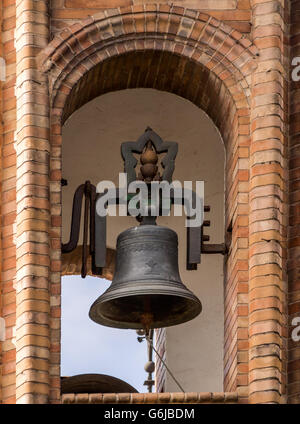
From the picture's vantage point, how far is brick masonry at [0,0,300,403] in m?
30.5

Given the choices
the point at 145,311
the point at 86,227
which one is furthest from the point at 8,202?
the point at 145,311

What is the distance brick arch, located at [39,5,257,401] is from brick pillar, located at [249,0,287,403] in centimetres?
16

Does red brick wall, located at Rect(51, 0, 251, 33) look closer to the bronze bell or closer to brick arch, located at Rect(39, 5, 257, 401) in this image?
brick arch, located at Rect(39, 5, 257, 401)

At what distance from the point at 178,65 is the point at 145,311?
7.70 ft

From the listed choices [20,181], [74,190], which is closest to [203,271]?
[74,190]

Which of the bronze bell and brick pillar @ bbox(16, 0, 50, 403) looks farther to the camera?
the bronze bell

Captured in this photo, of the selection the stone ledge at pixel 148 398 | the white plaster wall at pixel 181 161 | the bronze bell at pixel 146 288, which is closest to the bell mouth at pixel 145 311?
the bronze bell at pixel 146 288

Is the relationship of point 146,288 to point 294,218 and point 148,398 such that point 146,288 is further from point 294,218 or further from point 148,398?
point 294,218

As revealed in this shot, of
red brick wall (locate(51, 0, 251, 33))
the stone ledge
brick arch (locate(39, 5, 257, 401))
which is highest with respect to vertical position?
red brick wall (locate(51, 0, 251, 33))

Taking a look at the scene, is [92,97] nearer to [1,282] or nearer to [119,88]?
[119,88]

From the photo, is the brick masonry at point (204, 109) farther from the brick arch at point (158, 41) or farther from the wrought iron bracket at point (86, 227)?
the wrought iron bracket at point (86, 227)

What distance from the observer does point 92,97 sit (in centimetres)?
3241

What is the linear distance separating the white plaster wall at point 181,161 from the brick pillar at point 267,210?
7.58 feet

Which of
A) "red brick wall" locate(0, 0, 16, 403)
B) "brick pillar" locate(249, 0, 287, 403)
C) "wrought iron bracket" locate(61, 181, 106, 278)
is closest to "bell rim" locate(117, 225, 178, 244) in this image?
"wrought iron bracket" locate(61, 181, 106, 278)
